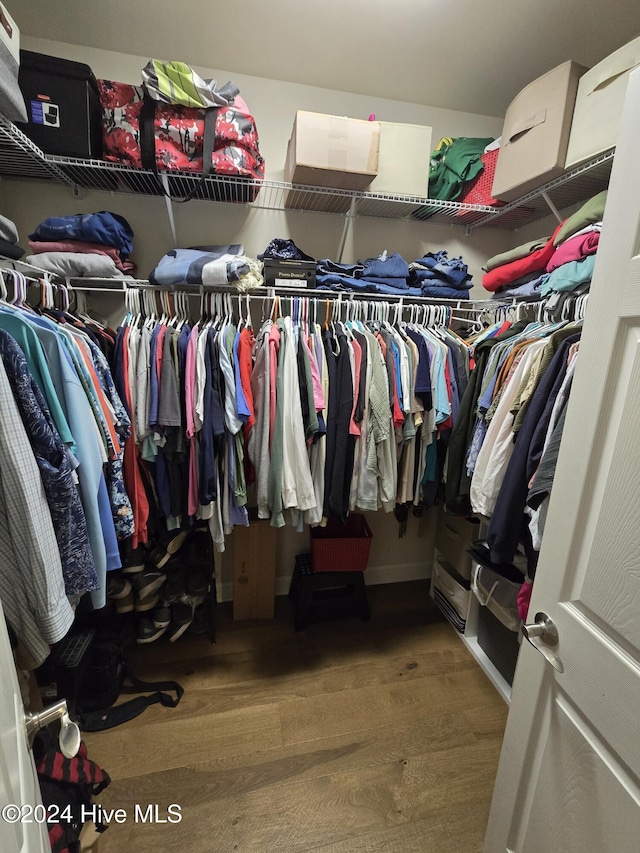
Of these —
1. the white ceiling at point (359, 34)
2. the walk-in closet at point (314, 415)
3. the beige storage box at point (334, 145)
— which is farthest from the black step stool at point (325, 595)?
the white ceiling at point (359, 34)

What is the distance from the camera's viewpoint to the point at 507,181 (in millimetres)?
1652

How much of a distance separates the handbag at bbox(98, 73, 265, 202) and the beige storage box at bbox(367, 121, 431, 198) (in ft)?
1.94

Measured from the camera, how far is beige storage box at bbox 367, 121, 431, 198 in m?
1.64

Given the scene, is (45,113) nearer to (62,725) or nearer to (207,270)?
(207,270)

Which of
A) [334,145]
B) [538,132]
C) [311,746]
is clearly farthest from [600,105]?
[311,746]

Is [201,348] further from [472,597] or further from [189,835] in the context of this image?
[472,597]

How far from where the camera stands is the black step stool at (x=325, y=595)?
1.99 meters

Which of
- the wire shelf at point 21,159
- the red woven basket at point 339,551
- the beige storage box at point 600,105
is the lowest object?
the red woven basket at point 339,551

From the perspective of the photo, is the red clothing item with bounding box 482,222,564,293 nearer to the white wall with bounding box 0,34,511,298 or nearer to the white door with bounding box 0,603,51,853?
the white wall with bounding box 0,34,511,298

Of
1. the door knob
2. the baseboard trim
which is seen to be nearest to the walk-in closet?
the door knob

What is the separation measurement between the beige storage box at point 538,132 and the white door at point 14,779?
2141 mm

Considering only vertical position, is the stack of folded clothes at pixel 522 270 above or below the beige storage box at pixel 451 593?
above

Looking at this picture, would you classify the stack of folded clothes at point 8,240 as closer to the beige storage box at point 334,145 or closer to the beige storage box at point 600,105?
the beige storage box at point 334,145

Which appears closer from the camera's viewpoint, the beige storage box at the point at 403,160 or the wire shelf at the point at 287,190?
the wire shelf at the point at 287,190
